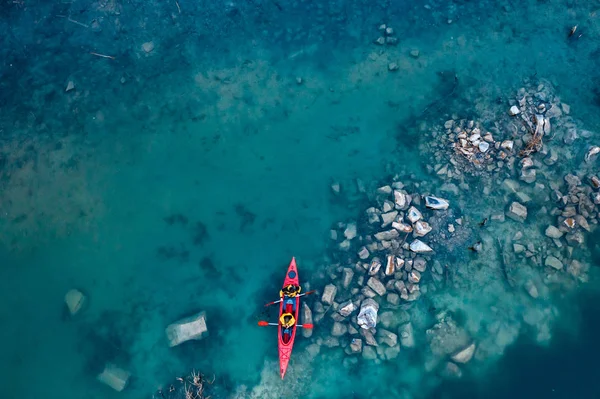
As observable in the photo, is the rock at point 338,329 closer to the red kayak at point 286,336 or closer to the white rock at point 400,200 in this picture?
the red kayak at point 286,336

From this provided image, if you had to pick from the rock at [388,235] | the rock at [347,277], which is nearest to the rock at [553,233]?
the rock at [388,235]

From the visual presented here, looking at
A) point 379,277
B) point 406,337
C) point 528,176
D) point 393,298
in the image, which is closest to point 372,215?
point 379,277

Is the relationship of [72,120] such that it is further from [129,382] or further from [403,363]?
[403,363]

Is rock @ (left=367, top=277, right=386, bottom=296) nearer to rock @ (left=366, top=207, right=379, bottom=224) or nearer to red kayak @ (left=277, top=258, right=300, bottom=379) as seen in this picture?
rock @ (left=366, top=207, right=379, bottom=224)

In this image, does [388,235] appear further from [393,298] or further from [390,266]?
[393,298]

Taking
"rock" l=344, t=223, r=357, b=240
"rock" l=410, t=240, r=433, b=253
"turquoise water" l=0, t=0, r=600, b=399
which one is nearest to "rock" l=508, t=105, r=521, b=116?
"turquoise water" l=0, t=0, r=600, b=399
